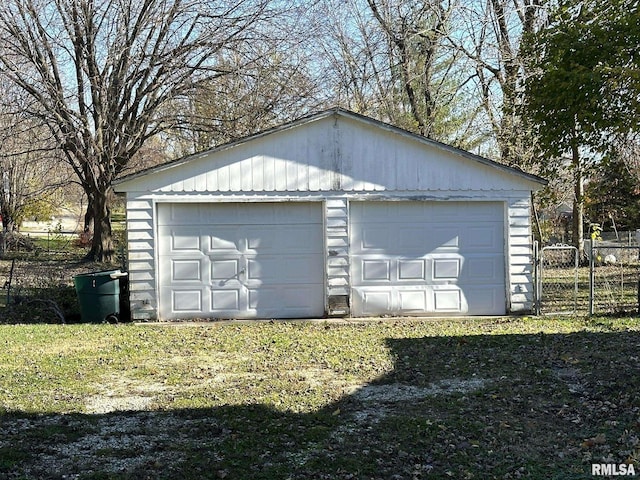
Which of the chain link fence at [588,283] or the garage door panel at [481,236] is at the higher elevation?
the garage door panel at [481,236]

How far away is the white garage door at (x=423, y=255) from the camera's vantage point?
11.6 m

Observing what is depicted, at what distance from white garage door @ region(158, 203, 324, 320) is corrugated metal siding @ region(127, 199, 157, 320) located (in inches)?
7.4

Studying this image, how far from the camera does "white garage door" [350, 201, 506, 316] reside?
1156 centimetres

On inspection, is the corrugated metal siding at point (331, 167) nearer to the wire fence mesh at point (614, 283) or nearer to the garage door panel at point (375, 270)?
the garage door panel at point (375, 270)

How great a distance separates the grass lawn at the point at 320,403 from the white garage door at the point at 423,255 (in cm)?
145

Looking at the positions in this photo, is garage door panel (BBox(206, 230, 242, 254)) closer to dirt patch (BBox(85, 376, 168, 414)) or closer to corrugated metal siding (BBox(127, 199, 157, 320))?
corrugated metal siding (BBox(127, 199, 157, 320))

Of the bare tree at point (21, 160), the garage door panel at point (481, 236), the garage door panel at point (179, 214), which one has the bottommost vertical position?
the garage door panel at point (481, 236)

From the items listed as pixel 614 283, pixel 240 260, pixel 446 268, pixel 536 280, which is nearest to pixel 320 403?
pixel 240 260

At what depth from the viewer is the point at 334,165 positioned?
11.4 metres

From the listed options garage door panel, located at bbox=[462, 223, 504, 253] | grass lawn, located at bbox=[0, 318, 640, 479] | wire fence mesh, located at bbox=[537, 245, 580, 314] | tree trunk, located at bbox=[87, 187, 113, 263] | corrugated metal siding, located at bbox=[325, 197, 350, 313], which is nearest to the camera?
grass lawn, located at bbox=[0, 318, 640, 479]

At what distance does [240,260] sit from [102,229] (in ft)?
33.5

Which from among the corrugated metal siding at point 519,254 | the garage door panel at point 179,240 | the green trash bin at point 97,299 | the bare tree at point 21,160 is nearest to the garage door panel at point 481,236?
the corrugated metal siding at point 519,254

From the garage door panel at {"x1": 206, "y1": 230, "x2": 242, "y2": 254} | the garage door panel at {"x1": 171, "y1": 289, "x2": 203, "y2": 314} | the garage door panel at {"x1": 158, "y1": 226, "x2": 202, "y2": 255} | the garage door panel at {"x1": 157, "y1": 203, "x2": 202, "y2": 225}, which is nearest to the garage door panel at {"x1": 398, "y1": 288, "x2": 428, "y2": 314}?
the garage door panel at {"x1": 206, "y1": 230, "x2": 242, "y2": 254}

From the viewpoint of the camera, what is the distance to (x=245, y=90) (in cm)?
1725
